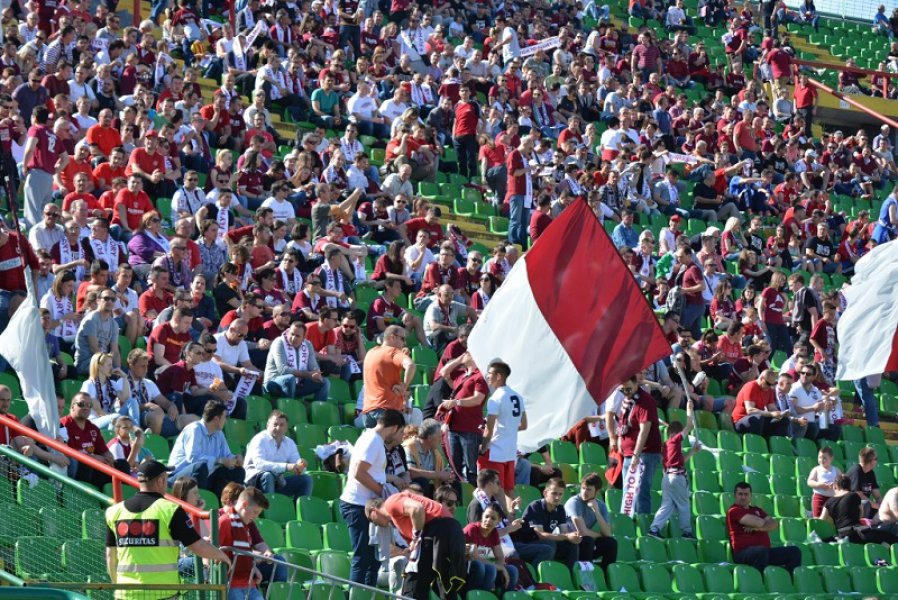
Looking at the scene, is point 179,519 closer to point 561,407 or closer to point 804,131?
point 561,407

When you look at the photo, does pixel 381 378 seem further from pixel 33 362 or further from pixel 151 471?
pixel 151 471

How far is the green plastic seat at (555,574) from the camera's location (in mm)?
13008

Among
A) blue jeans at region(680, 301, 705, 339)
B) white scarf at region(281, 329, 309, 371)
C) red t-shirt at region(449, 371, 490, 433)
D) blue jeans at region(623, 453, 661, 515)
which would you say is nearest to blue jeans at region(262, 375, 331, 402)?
white scarf at region(281, 329, 309, 371)

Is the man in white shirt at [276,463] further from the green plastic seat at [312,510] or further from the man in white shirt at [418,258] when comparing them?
the man in white shirt at [418,258]

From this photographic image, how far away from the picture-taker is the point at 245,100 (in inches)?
850

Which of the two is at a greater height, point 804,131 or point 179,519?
point 804,131

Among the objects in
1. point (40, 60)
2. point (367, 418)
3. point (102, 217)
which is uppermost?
point (40, 60)

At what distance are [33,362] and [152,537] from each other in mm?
3168

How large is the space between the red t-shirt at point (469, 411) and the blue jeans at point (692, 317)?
5.78 m

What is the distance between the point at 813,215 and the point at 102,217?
36.8 feet

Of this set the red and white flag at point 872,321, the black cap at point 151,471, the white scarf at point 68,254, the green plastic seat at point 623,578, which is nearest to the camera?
the black cap at point 151,471

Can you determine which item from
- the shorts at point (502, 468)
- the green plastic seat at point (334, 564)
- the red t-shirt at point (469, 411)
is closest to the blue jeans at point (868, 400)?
the red t-shirt at point (469, 411)

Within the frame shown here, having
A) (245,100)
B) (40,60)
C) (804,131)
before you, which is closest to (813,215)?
(804,131)

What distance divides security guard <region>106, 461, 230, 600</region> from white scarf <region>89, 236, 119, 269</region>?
672 centimetres
